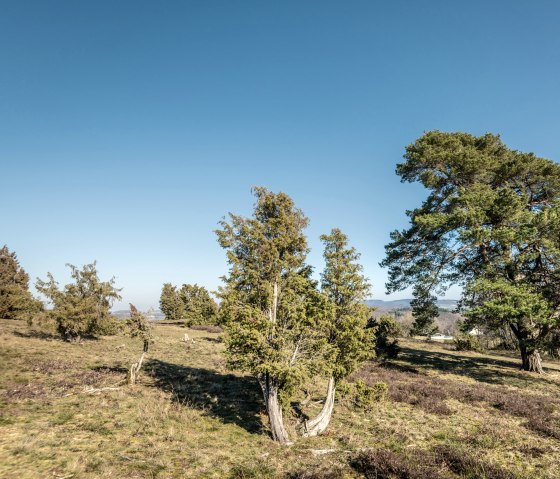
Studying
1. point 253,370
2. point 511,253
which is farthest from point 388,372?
point 253,370

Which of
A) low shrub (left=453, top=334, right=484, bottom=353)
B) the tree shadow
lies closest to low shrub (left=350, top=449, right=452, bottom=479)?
the tree shadow

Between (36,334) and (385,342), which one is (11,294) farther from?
(385,342)

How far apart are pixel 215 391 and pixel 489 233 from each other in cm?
2022

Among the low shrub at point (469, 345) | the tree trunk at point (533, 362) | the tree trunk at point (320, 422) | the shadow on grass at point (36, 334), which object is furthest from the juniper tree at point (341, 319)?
the low shrub at point (469, 345)

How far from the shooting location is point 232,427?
13.0 m

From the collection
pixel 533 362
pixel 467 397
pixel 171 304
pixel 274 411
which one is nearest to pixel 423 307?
pixel 467 397

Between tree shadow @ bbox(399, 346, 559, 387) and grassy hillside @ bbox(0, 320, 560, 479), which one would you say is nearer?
grassy hillside @ bbox(0, 320, 560, 479)

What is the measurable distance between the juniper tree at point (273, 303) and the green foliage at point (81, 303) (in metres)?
23.1

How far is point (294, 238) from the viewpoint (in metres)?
12.8

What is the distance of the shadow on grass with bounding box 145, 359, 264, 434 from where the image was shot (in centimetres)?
1446

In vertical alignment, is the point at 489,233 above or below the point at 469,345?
above

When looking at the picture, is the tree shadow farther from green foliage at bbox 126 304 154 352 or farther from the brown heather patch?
green foliage at bbox 126 304 154 352

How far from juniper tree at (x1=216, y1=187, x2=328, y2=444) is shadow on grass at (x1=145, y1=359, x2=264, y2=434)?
3343 millimetres

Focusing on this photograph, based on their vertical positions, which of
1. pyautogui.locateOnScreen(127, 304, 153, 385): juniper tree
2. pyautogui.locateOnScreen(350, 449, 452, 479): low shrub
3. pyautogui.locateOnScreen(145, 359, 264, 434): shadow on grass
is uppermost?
pyautogui.locateOnScreen(127, 304, 153, 385): juniper tree
